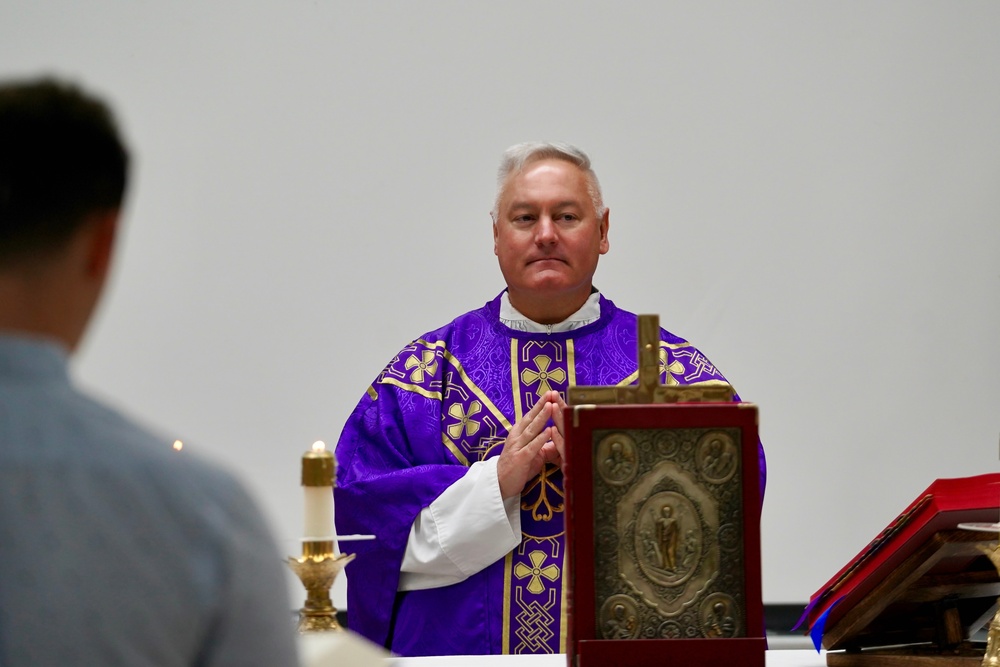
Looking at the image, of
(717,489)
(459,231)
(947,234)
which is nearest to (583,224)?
(459,231)

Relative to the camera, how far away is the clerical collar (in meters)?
3.64

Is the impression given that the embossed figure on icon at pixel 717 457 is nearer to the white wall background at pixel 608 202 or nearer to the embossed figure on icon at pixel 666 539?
the embossed figure on icon at pixel 666 539

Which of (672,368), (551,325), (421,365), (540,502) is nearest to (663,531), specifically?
(540,502)

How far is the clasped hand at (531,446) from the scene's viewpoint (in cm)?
294

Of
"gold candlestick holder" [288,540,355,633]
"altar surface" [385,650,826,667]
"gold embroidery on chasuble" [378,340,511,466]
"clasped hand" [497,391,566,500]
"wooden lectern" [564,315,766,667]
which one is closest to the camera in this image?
"wooden lectern" [564,315,766,667]

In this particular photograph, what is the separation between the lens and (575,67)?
4.88 meters

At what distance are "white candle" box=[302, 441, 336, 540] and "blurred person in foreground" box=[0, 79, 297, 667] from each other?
0.94 meters

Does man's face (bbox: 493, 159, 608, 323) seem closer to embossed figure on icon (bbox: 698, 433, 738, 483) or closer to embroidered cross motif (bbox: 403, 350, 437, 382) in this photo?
embroidered cross motif (bbox: 403, 350, 437, 382)

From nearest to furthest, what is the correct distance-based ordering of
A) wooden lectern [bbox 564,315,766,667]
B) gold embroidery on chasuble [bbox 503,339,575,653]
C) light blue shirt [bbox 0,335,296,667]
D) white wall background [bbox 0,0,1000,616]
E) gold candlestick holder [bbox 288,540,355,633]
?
light blue shirt [bbox 0,335,296,667] → wooden lectern [bbox 564,315,766,667] → gold candlestick holder [bbox 288,540,355,633] → gold embroidery on chasuble [bbox 503,339,575,653] → white wall background [bbox 0,0,1000,616]

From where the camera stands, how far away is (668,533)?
1.87 metres

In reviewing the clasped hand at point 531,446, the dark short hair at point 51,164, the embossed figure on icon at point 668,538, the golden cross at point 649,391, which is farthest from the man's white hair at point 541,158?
the dark short hair at point 51,164

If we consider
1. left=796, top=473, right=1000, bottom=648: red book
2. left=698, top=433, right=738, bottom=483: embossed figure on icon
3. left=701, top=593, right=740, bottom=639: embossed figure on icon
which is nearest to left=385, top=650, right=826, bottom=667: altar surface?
left=796, top=473, right=1000, bottom=648: red book

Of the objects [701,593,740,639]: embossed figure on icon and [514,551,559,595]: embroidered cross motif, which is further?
[514,551,559,595]: embroidered cross motif

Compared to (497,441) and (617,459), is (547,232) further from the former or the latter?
(617,459)
